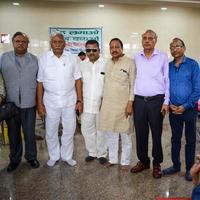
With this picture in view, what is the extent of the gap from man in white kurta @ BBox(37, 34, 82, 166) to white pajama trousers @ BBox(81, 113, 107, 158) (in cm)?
15

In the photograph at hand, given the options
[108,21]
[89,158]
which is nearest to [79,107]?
[89,158]

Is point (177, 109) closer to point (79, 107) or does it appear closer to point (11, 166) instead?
point (79, 107)

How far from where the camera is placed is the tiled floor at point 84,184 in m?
2.71

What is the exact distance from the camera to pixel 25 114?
3199 millimetres

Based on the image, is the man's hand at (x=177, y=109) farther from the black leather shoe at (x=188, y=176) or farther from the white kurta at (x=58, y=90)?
the white kurta at (x=58, y=90)

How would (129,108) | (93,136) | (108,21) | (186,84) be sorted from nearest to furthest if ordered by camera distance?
(186,84)
(129,108)
(93,136)
(108,21)

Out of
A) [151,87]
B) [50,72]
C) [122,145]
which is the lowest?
[122,145]

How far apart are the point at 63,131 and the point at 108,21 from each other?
3.84 m

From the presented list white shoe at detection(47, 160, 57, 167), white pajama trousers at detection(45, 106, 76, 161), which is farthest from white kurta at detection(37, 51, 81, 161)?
white shoe at detection(47, 160, 57, 167)

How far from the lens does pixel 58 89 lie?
311 centimetres

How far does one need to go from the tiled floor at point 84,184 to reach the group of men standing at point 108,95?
113mm

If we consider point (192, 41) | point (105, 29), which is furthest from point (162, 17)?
point (105, 29)

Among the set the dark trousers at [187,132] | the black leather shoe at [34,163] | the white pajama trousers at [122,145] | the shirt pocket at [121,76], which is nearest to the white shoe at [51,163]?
the black leather shoe at [34,163]

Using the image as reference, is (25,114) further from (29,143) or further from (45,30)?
(45,30)
